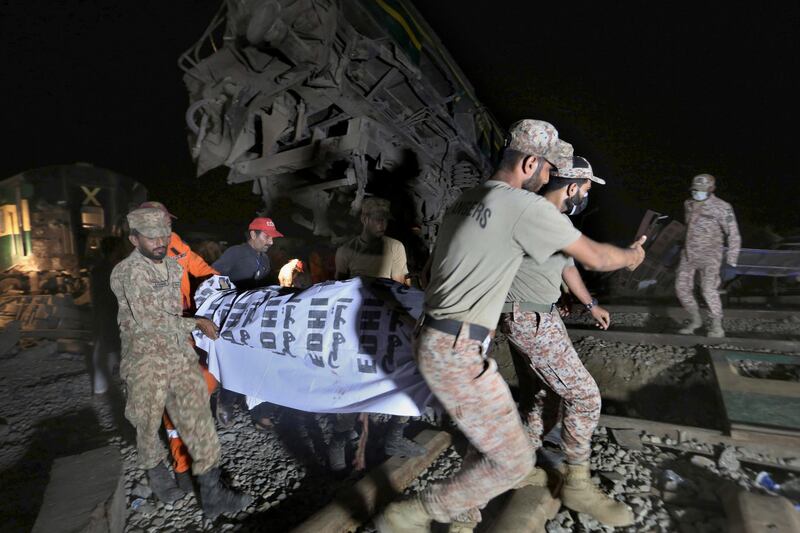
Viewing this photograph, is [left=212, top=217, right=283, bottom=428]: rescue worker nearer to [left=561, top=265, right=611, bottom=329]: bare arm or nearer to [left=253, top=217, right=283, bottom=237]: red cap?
[left=253, top=217, right=283, bottom=237]: red cap

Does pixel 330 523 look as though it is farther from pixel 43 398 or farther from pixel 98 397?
pixel 43 398

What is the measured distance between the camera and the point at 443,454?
3033mm

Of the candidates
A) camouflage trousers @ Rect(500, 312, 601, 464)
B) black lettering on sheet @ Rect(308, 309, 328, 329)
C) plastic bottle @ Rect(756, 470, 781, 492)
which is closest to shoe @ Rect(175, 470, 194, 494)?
black lettering on sheet @ Rect(308, 309, 328, 329)

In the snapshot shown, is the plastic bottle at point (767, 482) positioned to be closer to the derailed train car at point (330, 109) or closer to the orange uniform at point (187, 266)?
the orange uniform at point (187, 266)

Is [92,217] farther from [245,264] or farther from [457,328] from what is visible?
[457,328]

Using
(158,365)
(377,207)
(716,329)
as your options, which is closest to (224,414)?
(158,365)

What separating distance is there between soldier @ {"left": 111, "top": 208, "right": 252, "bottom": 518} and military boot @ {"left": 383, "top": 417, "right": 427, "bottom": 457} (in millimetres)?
1089

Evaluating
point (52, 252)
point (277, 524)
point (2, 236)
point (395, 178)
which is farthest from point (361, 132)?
point (2, 236)

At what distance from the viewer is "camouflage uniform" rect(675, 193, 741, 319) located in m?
5.70

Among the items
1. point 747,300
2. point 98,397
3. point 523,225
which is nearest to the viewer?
point 523,225

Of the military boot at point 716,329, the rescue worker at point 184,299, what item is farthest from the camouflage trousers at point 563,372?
the military boot at point 716,329

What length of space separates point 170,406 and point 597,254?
278 centimetres

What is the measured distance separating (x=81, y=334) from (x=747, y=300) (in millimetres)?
14394

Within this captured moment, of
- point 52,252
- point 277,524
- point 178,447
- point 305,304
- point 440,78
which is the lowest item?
point 277,524
